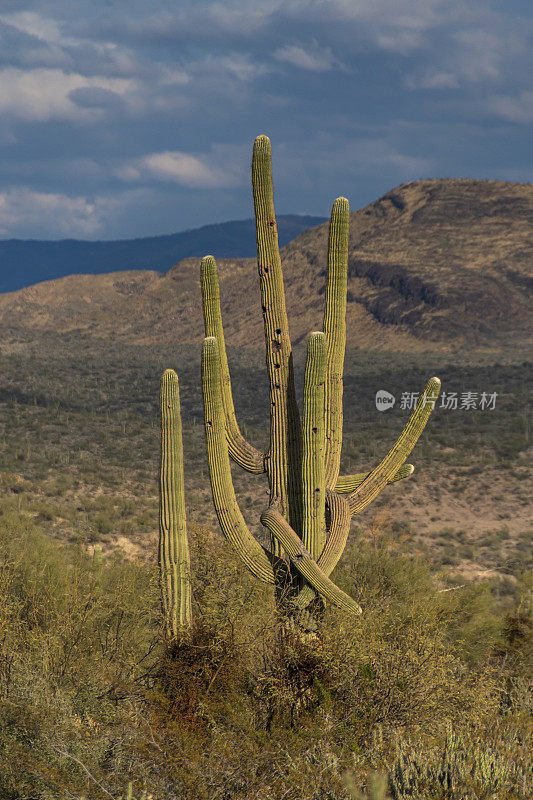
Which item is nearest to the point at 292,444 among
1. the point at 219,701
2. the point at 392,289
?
the point at 219,701

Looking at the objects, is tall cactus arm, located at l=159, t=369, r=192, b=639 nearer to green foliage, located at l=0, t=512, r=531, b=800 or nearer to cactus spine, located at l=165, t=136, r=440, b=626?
green foliage, located at l=0, t=512, r=531, b=800

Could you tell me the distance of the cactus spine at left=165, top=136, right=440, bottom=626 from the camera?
916 centimetres

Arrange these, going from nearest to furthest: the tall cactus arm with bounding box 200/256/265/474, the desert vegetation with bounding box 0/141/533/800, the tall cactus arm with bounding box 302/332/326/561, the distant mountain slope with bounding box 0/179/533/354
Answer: the desert vegetation with bounding box 0/141/533/800, the tall cactus arm with bounding box 302/332/326/561, the tall cactus arm with bounding box 200/256/265/474, the distant mountain slope with bounding box 0/179/533/354

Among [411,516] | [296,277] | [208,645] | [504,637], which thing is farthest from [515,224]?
[208,645]

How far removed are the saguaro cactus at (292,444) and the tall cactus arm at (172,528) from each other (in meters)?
0.47

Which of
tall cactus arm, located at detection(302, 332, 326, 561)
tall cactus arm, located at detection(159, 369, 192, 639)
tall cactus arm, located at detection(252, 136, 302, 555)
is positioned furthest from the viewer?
tall cactus arm, located at detection(252, 136, 302, 555)

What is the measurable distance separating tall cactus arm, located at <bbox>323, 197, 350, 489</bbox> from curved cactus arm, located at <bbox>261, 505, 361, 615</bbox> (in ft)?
3.57

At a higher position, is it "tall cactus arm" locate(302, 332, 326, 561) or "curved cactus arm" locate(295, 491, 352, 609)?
"tall cactus arm" locate(302, 332, 326, 561)

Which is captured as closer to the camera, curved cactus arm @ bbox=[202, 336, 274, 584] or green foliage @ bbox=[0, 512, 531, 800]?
green foliage @ bbox=[0, 512, 531, 800]

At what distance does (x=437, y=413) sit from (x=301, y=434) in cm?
2799

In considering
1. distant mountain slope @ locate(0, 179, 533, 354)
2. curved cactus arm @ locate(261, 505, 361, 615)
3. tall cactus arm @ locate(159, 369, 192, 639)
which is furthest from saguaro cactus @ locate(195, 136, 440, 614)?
distant mountain slope @ locate(0, 179, 533, 354)

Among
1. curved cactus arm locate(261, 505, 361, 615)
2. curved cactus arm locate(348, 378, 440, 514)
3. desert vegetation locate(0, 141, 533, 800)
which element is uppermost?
curved cactus arm locate(348, 378, 440, 514)

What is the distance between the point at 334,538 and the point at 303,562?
0.69 m

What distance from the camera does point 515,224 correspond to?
243 ft
